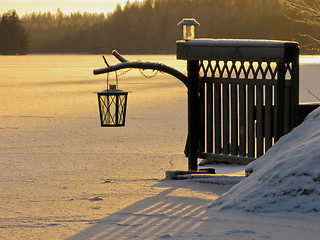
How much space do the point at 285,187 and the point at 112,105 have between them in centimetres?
326

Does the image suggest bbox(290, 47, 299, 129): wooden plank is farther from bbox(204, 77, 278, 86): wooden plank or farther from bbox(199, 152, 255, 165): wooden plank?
bbox(199, 152, 255, 165): wooden plank

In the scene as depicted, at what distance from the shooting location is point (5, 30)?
18762cm

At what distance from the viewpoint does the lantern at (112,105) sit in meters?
8.55

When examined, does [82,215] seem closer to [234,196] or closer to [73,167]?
[234,196]

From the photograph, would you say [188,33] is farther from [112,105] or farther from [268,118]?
[268,118]

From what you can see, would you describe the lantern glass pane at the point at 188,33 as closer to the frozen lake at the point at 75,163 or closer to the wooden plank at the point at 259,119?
the wooden plank at the point at 259,119

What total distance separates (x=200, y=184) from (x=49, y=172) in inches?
105

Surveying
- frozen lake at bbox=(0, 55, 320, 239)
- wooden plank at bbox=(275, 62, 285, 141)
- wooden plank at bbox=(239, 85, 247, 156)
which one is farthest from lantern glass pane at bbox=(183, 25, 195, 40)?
frozen lake at bbox=(0, 55, 320, 239)

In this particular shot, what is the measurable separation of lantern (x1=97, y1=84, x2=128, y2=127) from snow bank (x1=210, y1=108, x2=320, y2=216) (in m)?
2.51

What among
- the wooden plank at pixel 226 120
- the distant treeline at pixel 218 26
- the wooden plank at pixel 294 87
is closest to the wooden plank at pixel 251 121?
the wooden plank at pixel 226 120

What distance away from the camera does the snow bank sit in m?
5.92

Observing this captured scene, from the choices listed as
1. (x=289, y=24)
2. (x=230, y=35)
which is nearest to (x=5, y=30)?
(x=230, y=35)

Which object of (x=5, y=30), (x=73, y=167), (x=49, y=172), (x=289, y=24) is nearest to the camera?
(x=49, y=172)

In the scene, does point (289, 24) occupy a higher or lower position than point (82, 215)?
higher
